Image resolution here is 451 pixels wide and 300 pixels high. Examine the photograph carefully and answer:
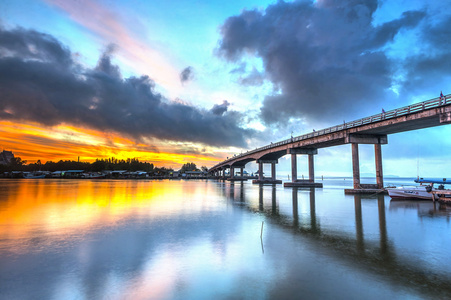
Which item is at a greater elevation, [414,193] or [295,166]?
[295,166]

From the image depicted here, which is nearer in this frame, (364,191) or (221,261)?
(221,261)

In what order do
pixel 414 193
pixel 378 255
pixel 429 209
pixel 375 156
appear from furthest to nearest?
pixel 375 156
pixel 414 193
pixel 429 209
pixel 378 255

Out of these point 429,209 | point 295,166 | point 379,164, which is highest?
point 295,166

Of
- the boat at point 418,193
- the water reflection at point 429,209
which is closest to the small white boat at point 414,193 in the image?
the boat at point 418,193

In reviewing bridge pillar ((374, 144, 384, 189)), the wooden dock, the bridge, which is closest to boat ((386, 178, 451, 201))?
the wooden dock

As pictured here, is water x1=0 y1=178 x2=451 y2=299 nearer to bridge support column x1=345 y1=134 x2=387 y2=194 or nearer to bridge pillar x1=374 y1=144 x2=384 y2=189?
bridge support column x1=345 y1=134 x2=387 y2=194

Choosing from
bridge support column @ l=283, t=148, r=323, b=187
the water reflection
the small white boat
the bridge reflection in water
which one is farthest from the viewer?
bridge support column @ l=283, t=148, r=323, b=187

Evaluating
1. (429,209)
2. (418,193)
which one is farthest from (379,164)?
(429,209)

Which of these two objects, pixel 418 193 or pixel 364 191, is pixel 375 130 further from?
pixel 418 193

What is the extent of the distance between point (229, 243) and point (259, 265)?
3.15 metres

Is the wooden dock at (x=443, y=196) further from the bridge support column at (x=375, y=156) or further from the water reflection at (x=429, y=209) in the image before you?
the bridge support column at (x=375, y=156)

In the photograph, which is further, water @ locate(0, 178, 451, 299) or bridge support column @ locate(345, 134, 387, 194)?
bridge support column @ locate(345, 134, 387, 194)

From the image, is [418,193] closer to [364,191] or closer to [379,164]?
[364,191]

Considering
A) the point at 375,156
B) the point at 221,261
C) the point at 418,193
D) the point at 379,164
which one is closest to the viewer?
the point at 221,261
